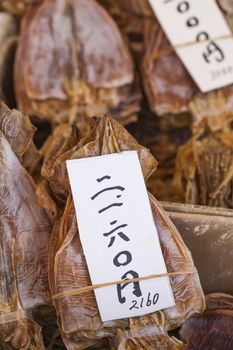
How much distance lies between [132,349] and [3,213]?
14.8 inches

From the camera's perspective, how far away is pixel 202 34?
1849 millimetres

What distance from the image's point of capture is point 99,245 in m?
1.19

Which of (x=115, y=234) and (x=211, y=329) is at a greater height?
(x=115, y=234)

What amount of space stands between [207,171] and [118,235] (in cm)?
59

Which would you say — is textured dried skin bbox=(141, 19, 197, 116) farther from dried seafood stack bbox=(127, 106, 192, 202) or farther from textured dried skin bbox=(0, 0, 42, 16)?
textured dried skin bbox=(0, 0, 42, 16)

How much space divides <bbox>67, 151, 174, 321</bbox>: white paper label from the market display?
17mm

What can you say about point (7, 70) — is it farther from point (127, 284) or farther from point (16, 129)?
point (127, 284)

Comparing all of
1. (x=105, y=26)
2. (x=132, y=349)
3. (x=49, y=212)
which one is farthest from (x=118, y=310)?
(x=105, y=26)

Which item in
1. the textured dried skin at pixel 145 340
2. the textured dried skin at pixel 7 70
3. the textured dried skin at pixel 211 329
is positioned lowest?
the textured dried skin at pixel 211 329

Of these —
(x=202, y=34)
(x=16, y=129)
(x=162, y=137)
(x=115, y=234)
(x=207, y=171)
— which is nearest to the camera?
(x=115, y=234)

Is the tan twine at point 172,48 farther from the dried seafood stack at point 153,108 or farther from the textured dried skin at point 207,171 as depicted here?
the textured dried skin at point 207,171

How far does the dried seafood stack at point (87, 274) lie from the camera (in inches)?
47.3

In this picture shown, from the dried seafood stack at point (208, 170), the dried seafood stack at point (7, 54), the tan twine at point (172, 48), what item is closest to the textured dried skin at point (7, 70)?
the dried seafood stack at point (7, 54)

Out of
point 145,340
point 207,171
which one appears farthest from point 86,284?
point 207,171
